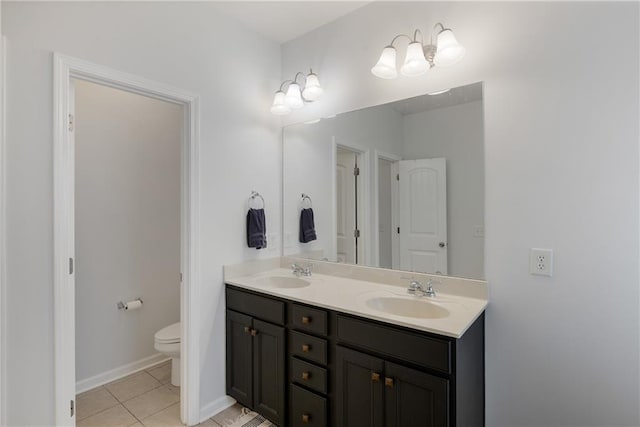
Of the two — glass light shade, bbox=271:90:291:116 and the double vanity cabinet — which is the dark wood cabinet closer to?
the double vanity cabinet

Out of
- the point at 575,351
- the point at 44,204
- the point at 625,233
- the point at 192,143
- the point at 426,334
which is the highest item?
the point at 192,143

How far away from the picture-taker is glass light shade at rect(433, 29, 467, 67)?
1.59 metres

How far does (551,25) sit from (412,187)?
972 millimetres

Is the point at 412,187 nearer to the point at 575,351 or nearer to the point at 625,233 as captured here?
the point at 625,233

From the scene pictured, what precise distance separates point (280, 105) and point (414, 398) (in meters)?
1.93

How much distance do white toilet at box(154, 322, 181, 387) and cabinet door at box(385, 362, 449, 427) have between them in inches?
63.1

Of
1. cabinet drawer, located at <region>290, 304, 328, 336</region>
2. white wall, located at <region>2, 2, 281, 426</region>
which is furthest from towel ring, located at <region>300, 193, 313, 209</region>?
cabinet drawer, located at <region>290, 304, 328, 336</region>

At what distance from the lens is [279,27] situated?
231 centimetres

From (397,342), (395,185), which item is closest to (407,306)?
(397,342)

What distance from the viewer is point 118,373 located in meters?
2.54

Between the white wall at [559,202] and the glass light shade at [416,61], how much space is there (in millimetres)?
152

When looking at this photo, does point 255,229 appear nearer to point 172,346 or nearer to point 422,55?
point 172,346

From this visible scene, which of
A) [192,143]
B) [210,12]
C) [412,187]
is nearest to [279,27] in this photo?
[210,12]

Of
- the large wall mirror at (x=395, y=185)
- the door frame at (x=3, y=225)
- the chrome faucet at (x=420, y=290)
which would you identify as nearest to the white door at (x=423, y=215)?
the large wall mirror at (x=395, y=185)
